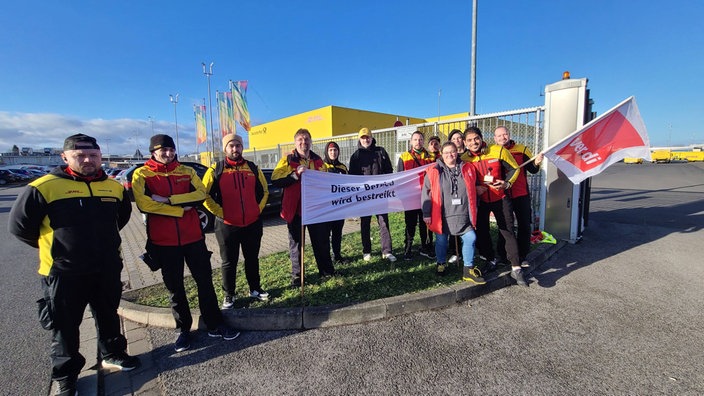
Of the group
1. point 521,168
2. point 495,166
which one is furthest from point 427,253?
point 521,168

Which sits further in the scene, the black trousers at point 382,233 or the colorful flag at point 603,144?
the black trousers at point 382,233

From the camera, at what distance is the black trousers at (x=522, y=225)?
4477 mm

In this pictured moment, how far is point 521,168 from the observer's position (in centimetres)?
452

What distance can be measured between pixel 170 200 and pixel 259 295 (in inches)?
60.1

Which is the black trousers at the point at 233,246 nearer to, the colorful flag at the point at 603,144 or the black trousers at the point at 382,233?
the black trousers at the point at 382,233

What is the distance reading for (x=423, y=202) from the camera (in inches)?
168

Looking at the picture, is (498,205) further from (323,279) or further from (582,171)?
(323,279)

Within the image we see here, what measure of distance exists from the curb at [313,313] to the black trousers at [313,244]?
86 centimetres

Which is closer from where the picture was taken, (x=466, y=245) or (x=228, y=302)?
(x=228, y=302)

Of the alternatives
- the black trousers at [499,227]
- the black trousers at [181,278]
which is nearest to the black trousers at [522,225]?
the black trousers at [499,227]

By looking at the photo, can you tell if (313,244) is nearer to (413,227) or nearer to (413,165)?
(413,227)

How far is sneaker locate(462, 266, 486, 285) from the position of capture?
4.00 m

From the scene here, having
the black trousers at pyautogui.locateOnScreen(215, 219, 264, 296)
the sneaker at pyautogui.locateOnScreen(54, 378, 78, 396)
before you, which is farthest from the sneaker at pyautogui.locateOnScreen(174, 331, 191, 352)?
the sneaker at pyautogui.locateOnScreen(54, 378, 78, 396)

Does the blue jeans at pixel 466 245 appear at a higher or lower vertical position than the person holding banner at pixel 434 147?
lower
